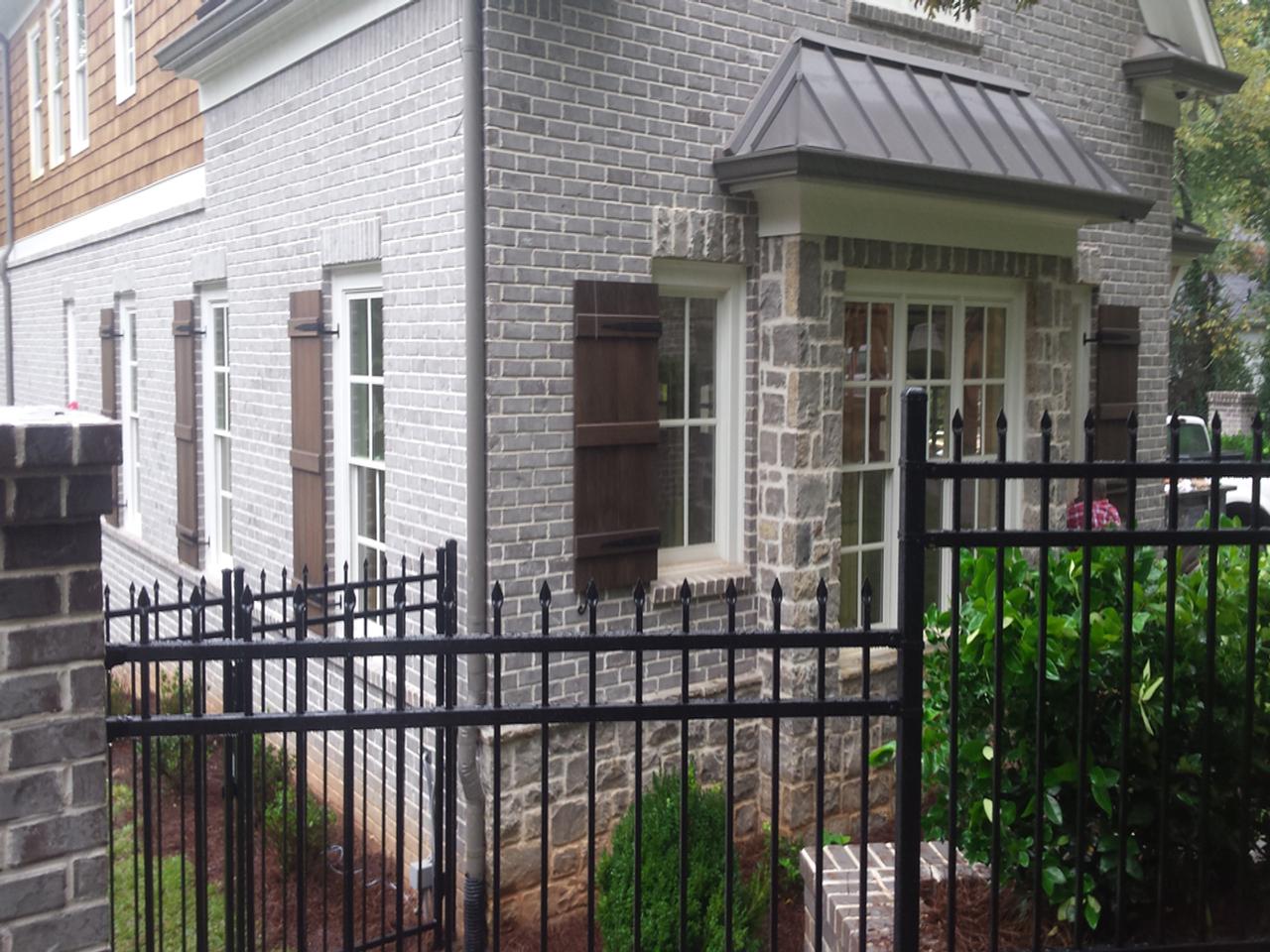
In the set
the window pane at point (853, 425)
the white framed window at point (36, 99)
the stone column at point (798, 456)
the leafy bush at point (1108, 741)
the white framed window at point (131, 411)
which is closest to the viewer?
the leafy bush at point (1108, 741)

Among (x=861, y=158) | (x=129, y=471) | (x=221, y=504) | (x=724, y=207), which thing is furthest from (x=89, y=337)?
(x=861, y=158)

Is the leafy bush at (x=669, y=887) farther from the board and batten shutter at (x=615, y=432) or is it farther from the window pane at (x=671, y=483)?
the window pane at (x=671, y=483)

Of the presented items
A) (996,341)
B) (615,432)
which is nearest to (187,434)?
(615,432)

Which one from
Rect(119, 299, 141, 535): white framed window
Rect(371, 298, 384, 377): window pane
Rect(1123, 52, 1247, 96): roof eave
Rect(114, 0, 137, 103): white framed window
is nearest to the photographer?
Rect(371, 298, 384, 377): window pane

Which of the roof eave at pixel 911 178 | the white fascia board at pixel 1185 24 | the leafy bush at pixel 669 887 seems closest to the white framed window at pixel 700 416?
the roof eave at pixel 911 178

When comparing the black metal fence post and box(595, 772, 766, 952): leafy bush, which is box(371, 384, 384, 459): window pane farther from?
the black metal fence post

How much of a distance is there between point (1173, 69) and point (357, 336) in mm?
6223

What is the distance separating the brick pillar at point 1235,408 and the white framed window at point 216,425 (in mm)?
16747

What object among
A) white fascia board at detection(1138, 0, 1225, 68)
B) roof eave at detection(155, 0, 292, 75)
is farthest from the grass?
white fascia board at detection(1138, 0, 1225, 68)

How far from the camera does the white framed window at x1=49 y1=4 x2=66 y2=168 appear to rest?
1358cm

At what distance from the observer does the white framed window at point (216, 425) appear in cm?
939

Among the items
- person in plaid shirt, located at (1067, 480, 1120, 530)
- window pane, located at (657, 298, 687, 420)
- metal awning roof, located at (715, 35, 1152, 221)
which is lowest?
person in plaid shirt, located at (1067, 480, 1120, 530)

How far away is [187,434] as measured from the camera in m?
9.51

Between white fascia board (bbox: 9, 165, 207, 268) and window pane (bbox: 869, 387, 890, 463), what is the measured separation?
5.26 m
